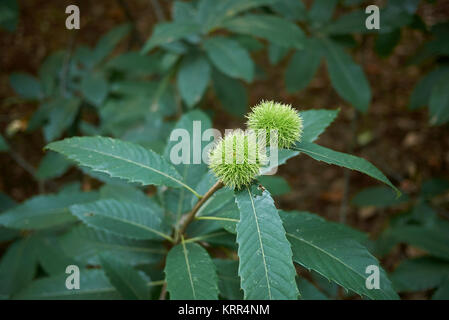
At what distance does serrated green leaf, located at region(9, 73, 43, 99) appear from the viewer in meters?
2.47

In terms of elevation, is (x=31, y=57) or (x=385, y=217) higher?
(x=31, y=57)

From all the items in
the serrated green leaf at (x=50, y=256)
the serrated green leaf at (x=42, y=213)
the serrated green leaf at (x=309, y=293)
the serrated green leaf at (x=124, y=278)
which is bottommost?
the serrated green leaf at (x=309, y=293)

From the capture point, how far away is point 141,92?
219cm

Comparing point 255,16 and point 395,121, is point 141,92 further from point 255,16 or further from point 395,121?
point 395,121

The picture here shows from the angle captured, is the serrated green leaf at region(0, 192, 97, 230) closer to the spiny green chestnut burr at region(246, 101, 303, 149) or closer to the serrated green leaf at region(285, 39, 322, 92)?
the spiny green chestnut burr at region(246, 101, 303, 149)

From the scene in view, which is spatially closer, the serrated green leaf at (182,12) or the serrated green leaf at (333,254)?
the serrated green leaf at (333,254)

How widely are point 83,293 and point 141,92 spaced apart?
1238 mm

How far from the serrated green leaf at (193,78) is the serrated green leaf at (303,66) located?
517 mm

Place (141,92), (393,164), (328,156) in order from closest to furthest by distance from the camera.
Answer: (328,156) < (141,92) < (393,164)

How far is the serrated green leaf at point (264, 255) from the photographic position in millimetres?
809

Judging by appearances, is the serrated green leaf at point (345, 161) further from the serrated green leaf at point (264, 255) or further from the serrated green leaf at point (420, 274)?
the serrated green leaf at point (420, 274)

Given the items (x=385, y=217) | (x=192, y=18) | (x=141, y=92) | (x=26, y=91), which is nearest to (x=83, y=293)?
(x=141, y=92)

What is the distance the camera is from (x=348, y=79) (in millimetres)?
1919

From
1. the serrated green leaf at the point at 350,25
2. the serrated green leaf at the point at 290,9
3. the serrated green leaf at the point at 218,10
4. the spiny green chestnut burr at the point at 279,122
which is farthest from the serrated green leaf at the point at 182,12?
the spiny green chestnut burr at the point at 279,122
